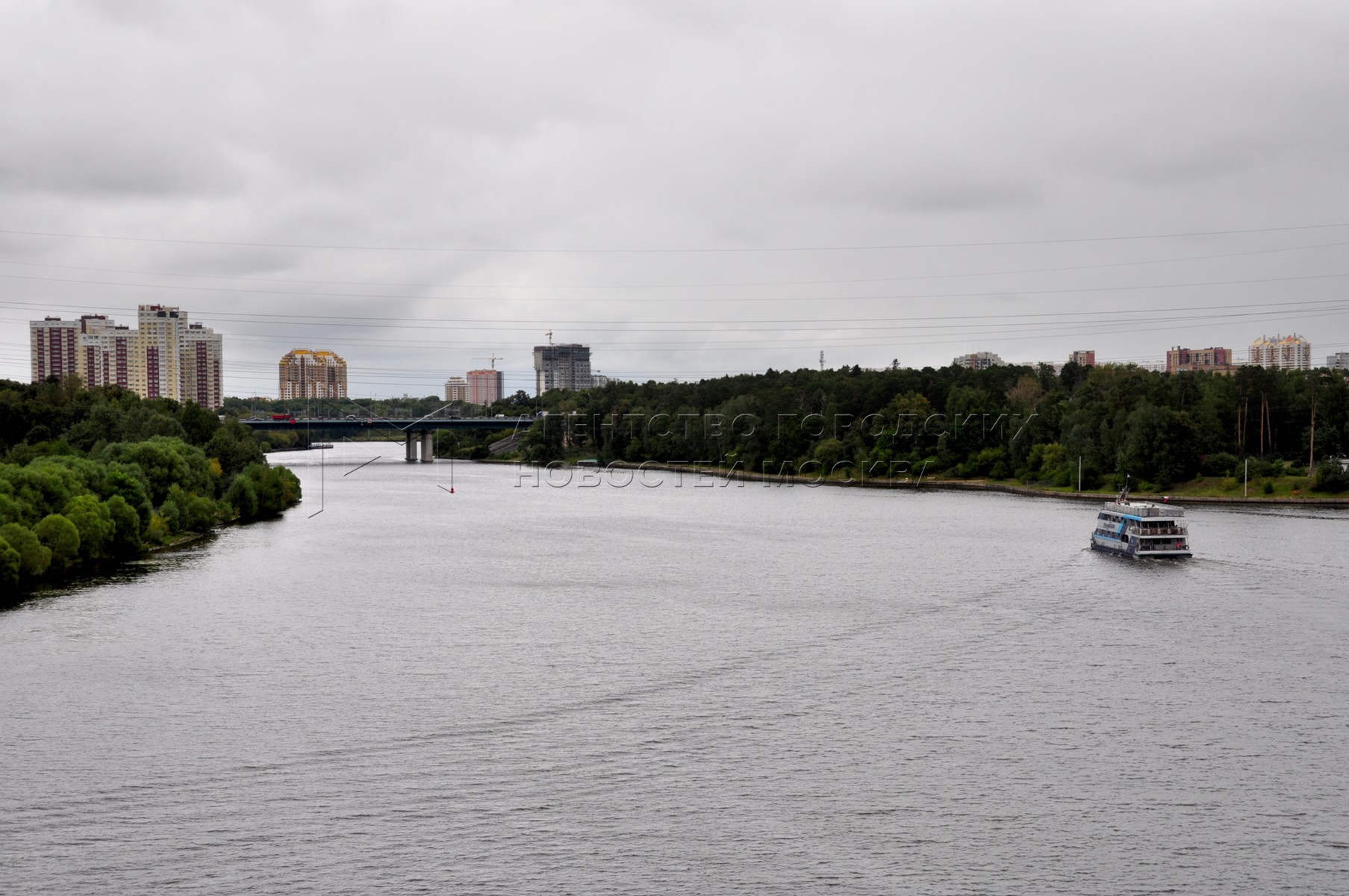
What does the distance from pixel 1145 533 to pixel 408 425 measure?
70551 mm

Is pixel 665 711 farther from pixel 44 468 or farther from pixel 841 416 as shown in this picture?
pixel 841 416

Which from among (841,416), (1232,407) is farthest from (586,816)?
(841,416)

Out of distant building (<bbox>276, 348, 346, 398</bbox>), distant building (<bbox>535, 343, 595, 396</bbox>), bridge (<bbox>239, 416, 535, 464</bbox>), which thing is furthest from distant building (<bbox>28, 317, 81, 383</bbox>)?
distant building (<bbox>535, 343, 595, 396</bbox>)

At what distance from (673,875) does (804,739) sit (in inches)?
173

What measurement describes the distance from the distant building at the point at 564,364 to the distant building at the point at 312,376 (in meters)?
47.2

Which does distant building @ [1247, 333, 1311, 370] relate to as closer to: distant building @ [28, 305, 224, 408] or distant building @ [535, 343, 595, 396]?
distant building @ [535, 343, 595, 396]

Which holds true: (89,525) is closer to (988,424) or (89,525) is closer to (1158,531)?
(1158,531)

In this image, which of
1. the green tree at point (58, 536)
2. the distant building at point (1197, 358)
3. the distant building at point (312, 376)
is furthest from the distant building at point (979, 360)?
the green tree at point (58, 536)

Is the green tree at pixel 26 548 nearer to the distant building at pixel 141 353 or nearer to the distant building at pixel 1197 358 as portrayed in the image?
the distant building at pixel 141 353

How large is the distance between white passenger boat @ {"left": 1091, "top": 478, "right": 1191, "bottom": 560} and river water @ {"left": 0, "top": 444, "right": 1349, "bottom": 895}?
2290mm

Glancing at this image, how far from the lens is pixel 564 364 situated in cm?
19125

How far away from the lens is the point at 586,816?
1348 centimetres

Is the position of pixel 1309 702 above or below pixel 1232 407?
below

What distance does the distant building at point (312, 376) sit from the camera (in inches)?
5167
